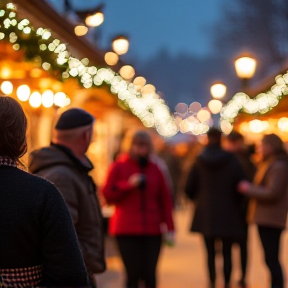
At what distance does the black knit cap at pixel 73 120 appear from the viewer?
5125 mm

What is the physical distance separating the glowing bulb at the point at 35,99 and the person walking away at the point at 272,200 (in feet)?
10.4

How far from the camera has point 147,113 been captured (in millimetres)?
21484

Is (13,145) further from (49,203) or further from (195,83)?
(195,83)

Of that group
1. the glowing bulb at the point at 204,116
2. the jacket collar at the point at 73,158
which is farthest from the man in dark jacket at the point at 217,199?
the glowing bulb at the point at 204,116

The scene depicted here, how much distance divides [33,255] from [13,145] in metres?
0.43

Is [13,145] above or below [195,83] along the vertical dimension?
below

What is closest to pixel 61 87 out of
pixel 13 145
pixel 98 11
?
pixel 98 11

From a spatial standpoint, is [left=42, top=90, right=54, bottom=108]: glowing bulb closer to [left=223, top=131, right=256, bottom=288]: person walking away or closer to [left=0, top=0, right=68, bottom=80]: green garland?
[left=223, top=131, right=256, bottom=288]: person walking away

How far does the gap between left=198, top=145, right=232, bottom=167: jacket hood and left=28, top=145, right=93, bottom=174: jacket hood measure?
386 centimetres

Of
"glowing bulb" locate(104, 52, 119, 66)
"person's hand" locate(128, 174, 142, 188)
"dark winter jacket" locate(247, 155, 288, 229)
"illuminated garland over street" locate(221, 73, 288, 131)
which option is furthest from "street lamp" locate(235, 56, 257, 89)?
"person's hand" locate(128, 174, 142, 188)

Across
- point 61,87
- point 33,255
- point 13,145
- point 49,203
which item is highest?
point 61,87

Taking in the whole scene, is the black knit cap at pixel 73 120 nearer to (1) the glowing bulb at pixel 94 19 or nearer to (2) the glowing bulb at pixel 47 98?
(2) the glowing bulb at pixel 47 98

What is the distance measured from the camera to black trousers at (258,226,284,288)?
7969 millimetres

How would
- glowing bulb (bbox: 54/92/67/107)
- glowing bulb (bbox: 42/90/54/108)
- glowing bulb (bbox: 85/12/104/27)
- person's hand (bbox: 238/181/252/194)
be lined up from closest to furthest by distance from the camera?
person's hand (bbox: 238/181/252/194), glowing bulb (bbox: 54/92/67/107), glowing bulb (bbox: 42/90/54/108), glowing bulb (bbox: 85/12/104/27)
